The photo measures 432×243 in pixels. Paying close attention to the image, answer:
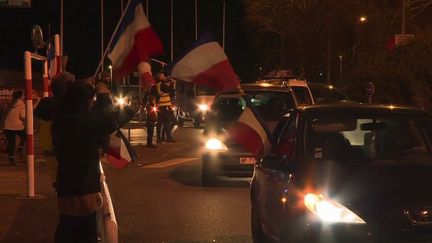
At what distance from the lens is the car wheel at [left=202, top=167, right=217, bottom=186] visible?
488 inches

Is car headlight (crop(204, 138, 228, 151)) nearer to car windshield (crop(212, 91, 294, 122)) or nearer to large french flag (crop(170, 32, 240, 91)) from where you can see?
car windshield (crop(212, 91, 294, 122))

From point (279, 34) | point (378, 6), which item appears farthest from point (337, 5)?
point (279, 34)

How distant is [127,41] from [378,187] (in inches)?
149

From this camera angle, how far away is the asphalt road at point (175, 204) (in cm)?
862

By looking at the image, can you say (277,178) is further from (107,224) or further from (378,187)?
(107,224)

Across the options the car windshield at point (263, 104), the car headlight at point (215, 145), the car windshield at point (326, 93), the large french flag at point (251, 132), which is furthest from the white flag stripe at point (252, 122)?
the car windshield at point (326, 93)

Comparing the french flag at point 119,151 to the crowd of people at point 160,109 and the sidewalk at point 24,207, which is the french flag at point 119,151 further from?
the crowd of people at point 160,109

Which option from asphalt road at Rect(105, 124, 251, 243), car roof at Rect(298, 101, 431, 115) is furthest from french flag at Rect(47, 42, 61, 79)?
car roof at Rect(298, 101, 431, 115)

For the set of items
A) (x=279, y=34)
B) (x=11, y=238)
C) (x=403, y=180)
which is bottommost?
(x=11, y=238)

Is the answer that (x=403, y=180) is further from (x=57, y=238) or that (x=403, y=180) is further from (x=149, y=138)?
(x=149, y=138)

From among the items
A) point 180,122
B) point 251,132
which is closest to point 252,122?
point 251,132

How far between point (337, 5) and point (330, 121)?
37.1m

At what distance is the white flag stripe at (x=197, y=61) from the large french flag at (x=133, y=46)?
0.51 m

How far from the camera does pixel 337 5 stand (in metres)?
42.8
